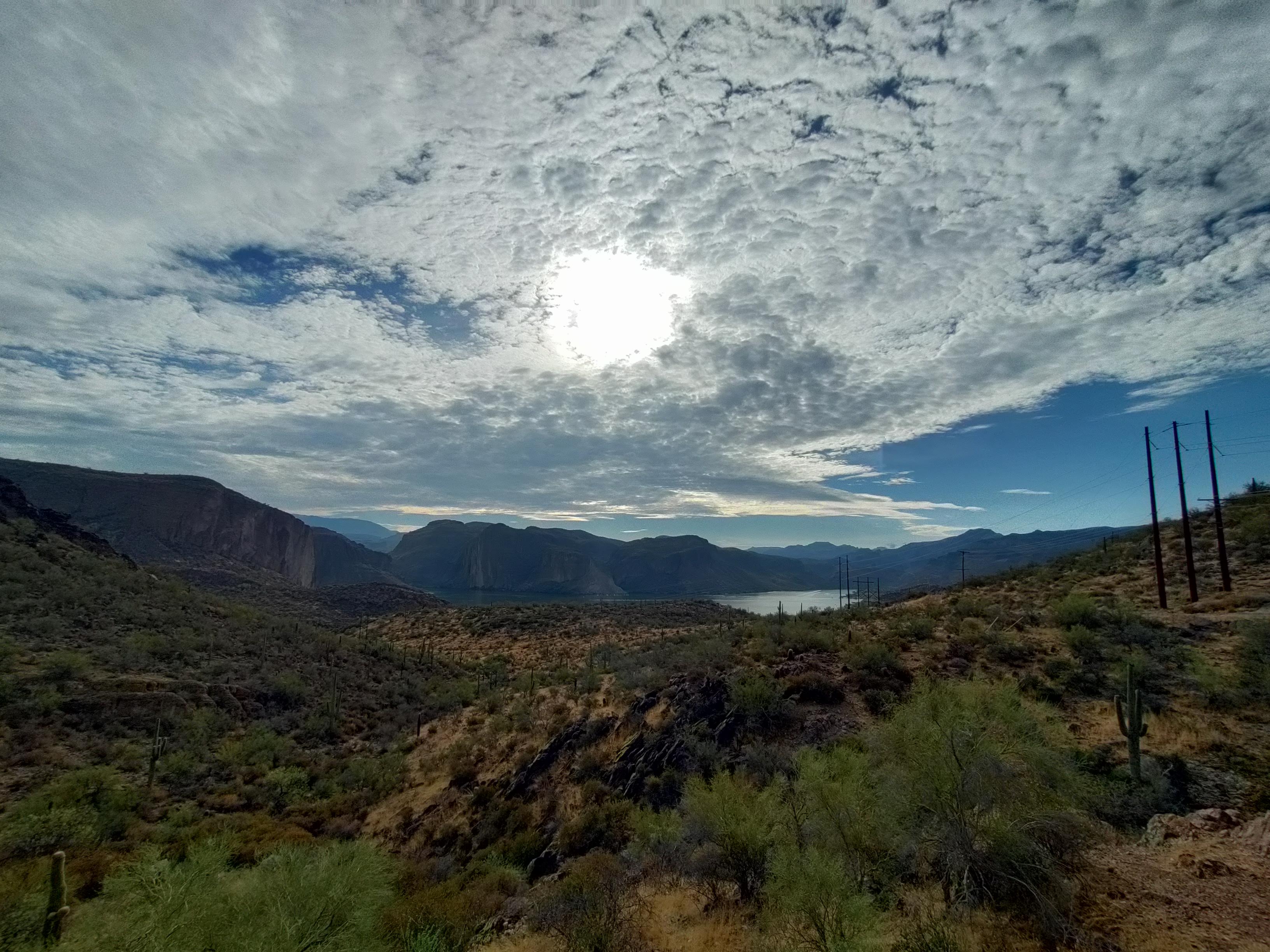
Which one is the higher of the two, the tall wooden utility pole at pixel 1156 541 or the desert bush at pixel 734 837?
the tall wooden utility pole at pixel 1156 541

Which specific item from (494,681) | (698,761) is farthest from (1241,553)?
(494,681)

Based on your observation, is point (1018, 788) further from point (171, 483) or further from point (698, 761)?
point (171, 483)

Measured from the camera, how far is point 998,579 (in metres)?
37.9

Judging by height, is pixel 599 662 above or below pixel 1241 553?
below

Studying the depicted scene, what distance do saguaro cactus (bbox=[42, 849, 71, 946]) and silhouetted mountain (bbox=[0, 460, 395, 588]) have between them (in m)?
75.2

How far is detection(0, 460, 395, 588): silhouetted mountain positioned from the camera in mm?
82688

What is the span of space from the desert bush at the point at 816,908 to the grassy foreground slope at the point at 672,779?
5 centimetres

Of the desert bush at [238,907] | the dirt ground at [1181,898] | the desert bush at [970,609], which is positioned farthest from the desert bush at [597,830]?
the desert bush at [970,609]

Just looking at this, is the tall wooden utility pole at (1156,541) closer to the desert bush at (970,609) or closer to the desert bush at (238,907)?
the desert bush at (970,609)

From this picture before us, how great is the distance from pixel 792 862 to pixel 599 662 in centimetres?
2732

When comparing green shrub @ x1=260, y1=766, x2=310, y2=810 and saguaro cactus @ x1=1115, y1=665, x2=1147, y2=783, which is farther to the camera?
green shrub @ x1=260, y1=766, x2=310, y2=810

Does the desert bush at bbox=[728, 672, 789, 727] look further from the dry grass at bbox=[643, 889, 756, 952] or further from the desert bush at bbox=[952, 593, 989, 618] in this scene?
the desert bush at bbox=[952, 593, 989, 618]

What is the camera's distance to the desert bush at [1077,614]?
21516 mm

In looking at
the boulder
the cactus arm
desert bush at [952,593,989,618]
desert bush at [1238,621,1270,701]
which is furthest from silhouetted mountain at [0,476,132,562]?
desert bush at [1238,621,1270,701]
